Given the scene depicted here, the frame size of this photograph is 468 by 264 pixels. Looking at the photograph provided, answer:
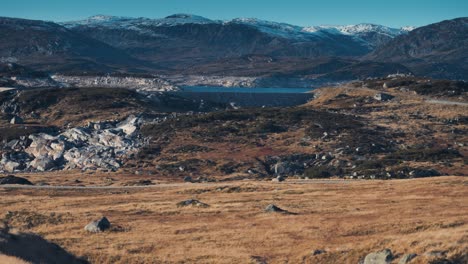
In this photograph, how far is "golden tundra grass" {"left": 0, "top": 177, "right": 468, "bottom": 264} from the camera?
38.1 metres

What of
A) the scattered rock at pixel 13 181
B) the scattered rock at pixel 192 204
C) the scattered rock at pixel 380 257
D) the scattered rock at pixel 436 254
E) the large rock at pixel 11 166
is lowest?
the large rock at pixel 11 166

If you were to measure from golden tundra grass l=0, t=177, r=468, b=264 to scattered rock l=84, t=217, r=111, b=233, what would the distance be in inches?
33.0

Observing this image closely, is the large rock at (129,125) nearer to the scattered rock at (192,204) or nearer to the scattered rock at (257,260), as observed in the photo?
the scattered rock at (192,204)

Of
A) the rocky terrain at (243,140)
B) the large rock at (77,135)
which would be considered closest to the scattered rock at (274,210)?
the rocky terrain at (243,140)

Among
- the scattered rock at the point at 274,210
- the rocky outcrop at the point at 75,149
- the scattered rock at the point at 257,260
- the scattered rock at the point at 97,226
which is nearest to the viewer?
the scattered rock at the point at 257,260

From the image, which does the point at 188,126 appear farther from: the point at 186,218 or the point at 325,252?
the point at 325,252

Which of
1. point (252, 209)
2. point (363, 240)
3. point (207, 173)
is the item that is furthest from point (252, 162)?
point (363, 240)

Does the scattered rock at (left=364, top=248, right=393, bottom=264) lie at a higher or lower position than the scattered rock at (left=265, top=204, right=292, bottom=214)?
higher

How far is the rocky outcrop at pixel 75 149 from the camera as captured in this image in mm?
121000

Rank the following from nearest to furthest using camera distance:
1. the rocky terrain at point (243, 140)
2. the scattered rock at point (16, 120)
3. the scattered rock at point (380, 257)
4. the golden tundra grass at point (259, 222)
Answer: the scattered rock at point (380, 257) → the golden tundra grass at point (259, 222) → the rocky terrain at point (243, 140) → the scattered rock at point (16, 120)

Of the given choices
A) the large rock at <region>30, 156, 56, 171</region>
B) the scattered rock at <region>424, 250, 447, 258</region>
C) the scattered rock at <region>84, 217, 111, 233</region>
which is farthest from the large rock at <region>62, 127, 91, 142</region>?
the scattered rock at <region>424, 250, 447, 258</region>

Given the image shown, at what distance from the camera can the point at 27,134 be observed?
5595 inches

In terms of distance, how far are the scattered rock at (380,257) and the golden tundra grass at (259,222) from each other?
0.87 metres

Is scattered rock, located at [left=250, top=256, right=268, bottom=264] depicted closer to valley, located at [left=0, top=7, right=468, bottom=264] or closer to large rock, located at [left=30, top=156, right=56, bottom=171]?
valley, located at [left=0, top=7, right=468, bottom=264]
